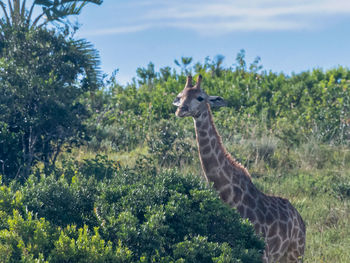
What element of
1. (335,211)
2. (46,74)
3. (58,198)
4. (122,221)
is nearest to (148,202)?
(122,221)

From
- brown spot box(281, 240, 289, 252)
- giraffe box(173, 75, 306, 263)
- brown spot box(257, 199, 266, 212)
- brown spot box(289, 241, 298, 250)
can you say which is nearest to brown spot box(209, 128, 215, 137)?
giraffe box(173, 75, 306, 263)

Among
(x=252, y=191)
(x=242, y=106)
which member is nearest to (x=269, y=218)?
(x=252, y=191)

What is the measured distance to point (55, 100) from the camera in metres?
10.3

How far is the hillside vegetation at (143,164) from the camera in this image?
15.2 ft

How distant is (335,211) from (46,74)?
266 inches

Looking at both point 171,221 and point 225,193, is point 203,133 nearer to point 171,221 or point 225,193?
point 225,193

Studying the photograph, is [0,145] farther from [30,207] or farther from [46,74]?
[30,207]

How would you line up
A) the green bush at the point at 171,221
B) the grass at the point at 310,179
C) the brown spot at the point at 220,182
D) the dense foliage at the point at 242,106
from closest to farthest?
the green bush at the point at 171,221, the brown spot at the point at 220,182, the grass at the point at 310,179, the dense foliage at the point at 242,106

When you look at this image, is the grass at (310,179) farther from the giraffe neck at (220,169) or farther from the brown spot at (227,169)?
the brown spot at (227,169)

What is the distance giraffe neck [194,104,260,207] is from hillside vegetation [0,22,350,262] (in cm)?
85

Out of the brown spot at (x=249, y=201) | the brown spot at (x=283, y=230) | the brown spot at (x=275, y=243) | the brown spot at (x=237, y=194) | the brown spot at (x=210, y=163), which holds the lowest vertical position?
the brown spot at (x=275, y=243)

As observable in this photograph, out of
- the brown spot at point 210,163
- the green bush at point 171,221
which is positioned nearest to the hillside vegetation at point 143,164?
the green bush at point 171,221

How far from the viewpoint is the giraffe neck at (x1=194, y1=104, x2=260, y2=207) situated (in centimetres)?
625

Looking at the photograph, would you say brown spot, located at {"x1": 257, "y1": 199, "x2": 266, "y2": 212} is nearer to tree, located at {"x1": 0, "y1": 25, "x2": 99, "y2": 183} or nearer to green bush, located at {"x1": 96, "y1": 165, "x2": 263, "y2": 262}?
green bush, located at {"x1": 96, "y1": 165, "x2": 263, "y2": 262}
